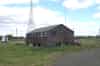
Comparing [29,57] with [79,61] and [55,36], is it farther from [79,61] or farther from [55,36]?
[55,36]

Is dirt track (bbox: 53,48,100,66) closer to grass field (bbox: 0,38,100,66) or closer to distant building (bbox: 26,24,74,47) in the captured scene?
grass field (bbox: 0,38,100,66)

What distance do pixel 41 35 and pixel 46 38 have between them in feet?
8.62

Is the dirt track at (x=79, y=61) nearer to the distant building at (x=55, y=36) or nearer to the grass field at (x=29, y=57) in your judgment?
the grass field at (x=29, y=57)

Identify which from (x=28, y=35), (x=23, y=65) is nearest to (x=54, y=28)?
(x=28, y=35)

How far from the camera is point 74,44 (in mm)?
43094

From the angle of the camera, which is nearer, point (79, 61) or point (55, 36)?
point (79, 61)

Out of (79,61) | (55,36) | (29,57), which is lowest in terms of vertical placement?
(29,57)

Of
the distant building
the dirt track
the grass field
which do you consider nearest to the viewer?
the dirt track

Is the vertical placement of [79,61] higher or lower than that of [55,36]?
lower

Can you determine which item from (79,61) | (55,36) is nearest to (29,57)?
(79,61)

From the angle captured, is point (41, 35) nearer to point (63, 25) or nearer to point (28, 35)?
point (63, 25)

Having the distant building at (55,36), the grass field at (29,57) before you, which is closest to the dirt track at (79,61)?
the grass field at (29,57)

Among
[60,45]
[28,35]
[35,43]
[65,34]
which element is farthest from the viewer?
[28,35]

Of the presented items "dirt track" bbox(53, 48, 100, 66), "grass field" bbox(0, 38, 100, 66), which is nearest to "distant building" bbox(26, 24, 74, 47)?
"grass field" bbox(0, 38, 100, 66)
